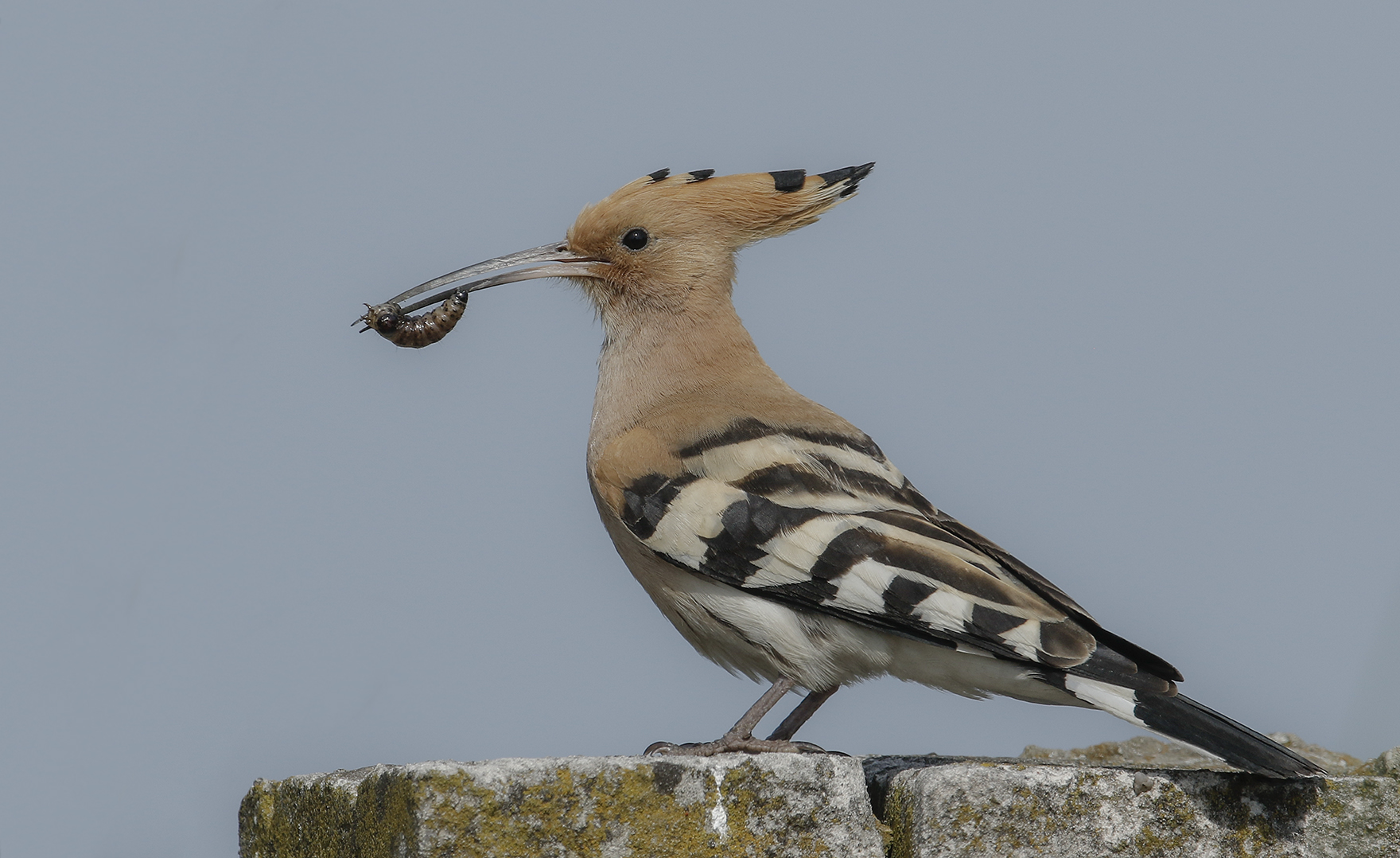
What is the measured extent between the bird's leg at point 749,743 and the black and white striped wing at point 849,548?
0.22m

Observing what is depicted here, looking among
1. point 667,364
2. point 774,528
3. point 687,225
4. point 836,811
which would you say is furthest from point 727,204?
point 836,811

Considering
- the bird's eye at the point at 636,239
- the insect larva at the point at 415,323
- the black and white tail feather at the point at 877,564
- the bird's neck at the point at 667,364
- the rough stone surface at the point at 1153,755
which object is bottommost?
the rough stone surface at the point at 1153,755

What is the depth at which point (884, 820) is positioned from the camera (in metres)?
2.30

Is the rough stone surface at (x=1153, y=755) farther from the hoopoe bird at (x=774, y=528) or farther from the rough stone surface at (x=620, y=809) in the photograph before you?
the rough stone surface at (x=620, y=809)

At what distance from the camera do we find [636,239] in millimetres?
4422

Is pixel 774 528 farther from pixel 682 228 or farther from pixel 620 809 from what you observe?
pixel 682 228

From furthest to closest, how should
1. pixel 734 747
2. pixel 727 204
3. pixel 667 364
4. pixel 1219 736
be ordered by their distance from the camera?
1. pixel 727 204
2. pixel 667 364
3. pixel 734 747
4. pixel 1219 736

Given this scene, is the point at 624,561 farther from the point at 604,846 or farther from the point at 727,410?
the point at 604,846

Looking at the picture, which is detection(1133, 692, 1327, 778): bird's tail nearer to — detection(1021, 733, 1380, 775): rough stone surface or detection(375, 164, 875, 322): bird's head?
detection(1021, 733, 1380, 775): rough stone surface

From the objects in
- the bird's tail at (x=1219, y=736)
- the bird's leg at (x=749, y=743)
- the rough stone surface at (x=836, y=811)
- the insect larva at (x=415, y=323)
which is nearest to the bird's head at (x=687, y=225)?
the insect larva at (x=415, y=323)

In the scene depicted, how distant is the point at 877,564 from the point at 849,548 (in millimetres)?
86

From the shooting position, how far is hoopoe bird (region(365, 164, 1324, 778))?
284cm

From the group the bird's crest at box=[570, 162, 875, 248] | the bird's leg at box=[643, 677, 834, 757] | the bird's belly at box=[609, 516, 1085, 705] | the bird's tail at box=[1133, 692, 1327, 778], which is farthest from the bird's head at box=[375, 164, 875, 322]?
the bird's tail at box=[1133, 692, 1327, 778]

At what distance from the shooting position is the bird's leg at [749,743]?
2779mm
